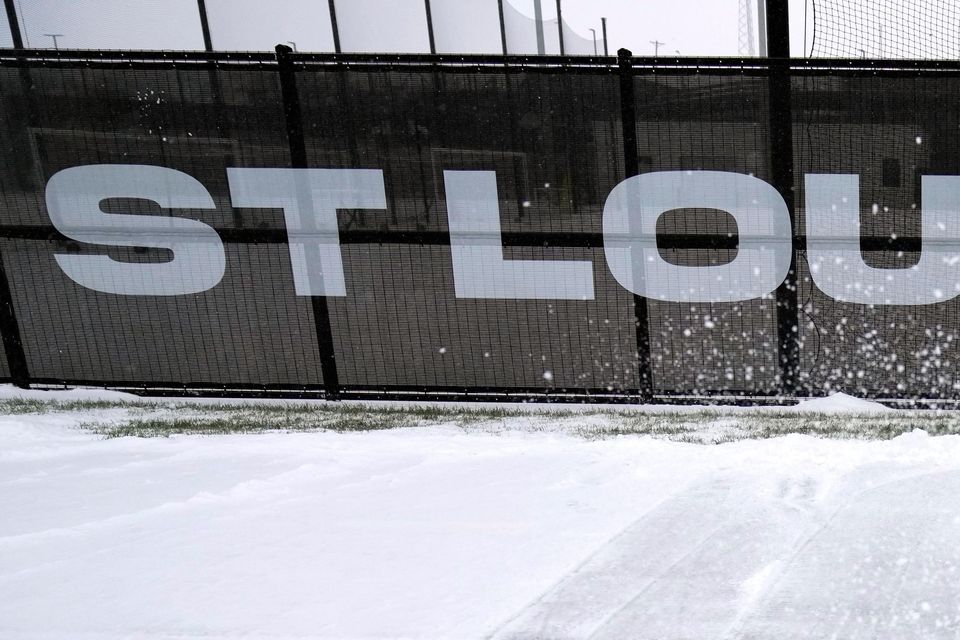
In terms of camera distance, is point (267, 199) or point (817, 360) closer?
point (817, 360)

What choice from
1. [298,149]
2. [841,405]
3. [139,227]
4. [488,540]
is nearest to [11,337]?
[139,227]

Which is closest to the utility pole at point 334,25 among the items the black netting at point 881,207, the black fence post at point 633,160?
the black fence post at point 633,160

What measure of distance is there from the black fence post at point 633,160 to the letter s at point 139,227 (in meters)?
2.79

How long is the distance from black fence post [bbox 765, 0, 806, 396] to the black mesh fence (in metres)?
0.02

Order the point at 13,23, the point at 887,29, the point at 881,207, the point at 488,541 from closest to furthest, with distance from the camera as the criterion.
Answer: the point at 488,541 → the point at 881,207 → the point at 887,29 → the point at 13,23

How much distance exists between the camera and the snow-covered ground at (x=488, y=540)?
84.4 inches

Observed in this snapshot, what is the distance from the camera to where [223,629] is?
2117 millimetres

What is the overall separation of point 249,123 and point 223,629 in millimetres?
3643

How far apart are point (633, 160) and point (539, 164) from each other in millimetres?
604

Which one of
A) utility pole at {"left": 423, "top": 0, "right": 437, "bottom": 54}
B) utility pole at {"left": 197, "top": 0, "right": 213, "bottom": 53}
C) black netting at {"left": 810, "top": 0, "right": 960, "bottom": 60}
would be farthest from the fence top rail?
utility pole at {"left": 423, "top": 0, "right": 437, "bottom": 54}

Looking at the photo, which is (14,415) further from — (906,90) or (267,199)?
(906,90)

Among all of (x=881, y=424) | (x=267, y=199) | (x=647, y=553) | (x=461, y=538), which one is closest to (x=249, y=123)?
(x=267, y=199)

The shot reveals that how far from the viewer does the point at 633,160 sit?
4.55 metres

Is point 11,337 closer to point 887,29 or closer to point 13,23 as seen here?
point 887,29
